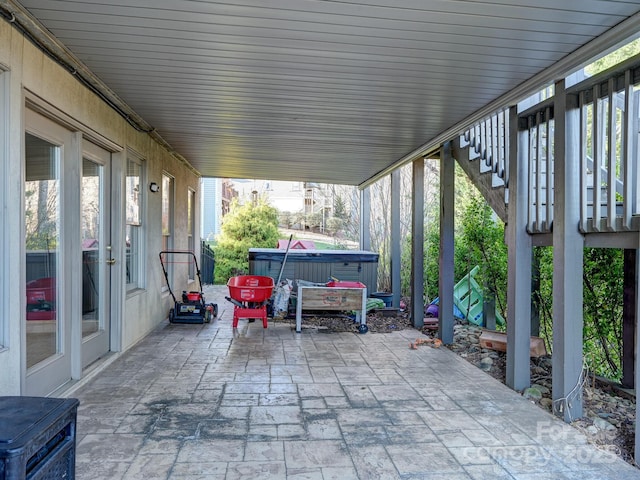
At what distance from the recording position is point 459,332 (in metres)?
6.17

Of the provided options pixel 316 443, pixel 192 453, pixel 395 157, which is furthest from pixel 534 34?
pixel 395 157

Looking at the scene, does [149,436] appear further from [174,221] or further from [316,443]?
[174,221]

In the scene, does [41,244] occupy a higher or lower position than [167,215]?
lower

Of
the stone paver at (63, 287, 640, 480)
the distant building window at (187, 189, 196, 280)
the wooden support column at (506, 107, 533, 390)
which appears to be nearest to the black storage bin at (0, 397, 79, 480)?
the stone paver at (63, 287, 640, 480)

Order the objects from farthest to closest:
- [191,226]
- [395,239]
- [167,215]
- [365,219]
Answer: [365,219] < [191,226] < [395,239] < [167,215]

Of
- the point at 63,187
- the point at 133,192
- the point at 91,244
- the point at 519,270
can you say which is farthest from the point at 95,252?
the point at 519,270

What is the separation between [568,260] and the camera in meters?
3.28

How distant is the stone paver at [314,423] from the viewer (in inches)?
96.7

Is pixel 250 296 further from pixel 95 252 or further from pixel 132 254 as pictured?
pixel 95 252

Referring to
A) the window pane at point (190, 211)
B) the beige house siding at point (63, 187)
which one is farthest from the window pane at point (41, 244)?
the window pane at point (190, 211)

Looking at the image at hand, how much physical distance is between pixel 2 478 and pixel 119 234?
138 inches

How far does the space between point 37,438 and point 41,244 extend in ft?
6.76

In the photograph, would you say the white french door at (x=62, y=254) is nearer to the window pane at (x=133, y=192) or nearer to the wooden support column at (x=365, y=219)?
the window pane at (x=133, y=192)

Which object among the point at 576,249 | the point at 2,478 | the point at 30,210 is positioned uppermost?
the point at 30,210
